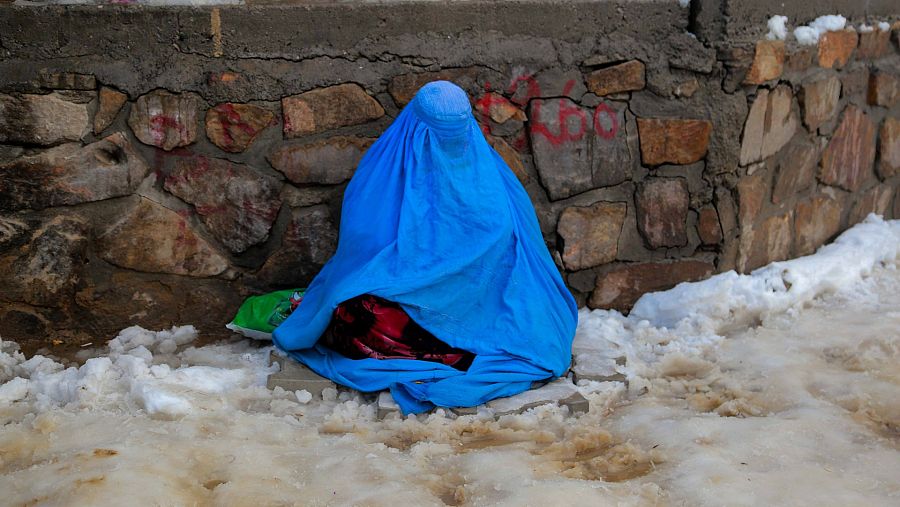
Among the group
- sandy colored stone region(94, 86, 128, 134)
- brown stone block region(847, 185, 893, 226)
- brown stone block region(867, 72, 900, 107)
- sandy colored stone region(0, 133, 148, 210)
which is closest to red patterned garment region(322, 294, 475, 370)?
sandy colored stone region(0, 133, 148, 210)

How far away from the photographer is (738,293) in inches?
125

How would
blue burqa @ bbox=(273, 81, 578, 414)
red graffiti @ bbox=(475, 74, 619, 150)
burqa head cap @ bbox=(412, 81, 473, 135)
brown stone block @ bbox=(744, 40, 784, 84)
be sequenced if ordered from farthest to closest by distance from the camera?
brown stone block @ bbox=(744, 40, 784, 84) < red graffiti @ bbox=(475, 74, 619, 150) < burqa head cap @ bbox=(412, 81, 473, 135) < blue burqa @ bbox=(273, 81, 578, 414)

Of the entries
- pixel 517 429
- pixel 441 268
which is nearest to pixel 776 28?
pixel 441 268

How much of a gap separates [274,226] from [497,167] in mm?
764

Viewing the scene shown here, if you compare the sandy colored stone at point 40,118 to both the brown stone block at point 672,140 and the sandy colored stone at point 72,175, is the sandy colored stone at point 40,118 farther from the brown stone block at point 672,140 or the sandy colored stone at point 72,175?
the brown stone block at point 672,140

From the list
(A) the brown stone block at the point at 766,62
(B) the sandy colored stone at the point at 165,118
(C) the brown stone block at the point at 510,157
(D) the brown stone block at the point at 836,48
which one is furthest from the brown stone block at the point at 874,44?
(B) the sandy colored stone at the point at 165,118

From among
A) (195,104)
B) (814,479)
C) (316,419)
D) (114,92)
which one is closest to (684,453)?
(814,479)

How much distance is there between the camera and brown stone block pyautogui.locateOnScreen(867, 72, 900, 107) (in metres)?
3.86

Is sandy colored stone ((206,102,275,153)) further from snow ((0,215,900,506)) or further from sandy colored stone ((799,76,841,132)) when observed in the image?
sandy colored stone ((799,76,841,132))

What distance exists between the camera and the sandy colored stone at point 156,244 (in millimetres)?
2783

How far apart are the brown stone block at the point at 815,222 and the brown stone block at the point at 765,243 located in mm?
82

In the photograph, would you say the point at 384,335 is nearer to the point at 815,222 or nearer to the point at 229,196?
the point at 229,196

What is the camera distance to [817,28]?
341 centimetres

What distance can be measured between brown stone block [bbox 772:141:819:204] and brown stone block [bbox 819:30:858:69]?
0.34 m
